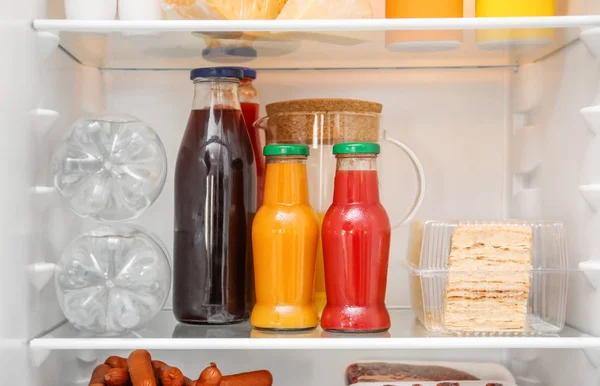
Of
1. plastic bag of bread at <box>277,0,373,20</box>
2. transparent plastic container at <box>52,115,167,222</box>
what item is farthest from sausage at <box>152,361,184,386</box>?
plastic bag of bread at <box>277,0,373,20</box>

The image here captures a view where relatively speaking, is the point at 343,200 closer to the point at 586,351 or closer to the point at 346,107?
the point at 346,107

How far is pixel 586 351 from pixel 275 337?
51 centimetres

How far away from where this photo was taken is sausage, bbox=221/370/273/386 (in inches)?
48.7

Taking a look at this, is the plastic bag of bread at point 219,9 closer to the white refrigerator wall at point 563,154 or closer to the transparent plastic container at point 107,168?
the transparent plastic container at point 107,168

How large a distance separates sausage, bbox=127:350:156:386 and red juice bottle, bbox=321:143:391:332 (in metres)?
0.29

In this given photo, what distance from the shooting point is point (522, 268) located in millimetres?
1224

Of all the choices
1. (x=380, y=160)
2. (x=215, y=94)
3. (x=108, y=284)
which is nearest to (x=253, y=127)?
(x=215, y=94)

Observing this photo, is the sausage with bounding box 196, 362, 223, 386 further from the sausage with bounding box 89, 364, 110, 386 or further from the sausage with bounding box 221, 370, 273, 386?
the sausage with bounding box 89, 364, 110, 386

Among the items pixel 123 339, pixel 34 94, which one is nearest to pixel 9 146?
pixel 34 94

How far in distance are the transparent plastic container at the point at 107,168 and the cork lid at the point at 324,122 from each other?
0.77 feet

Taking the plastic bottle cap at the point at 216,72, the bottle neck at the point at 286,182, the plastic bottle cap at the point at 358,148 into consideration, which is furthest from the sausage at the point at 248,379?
the plastic bottle cap at the point at 216,72

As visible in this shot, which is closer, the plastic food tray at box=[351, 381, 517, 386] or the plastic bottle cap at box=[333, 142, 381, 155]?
the plastic bottle cap at box=[333, 142, 381, 155]

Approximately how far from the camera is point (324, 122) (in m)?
1.34

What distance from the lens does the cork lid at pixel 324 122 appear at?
1335 mm
